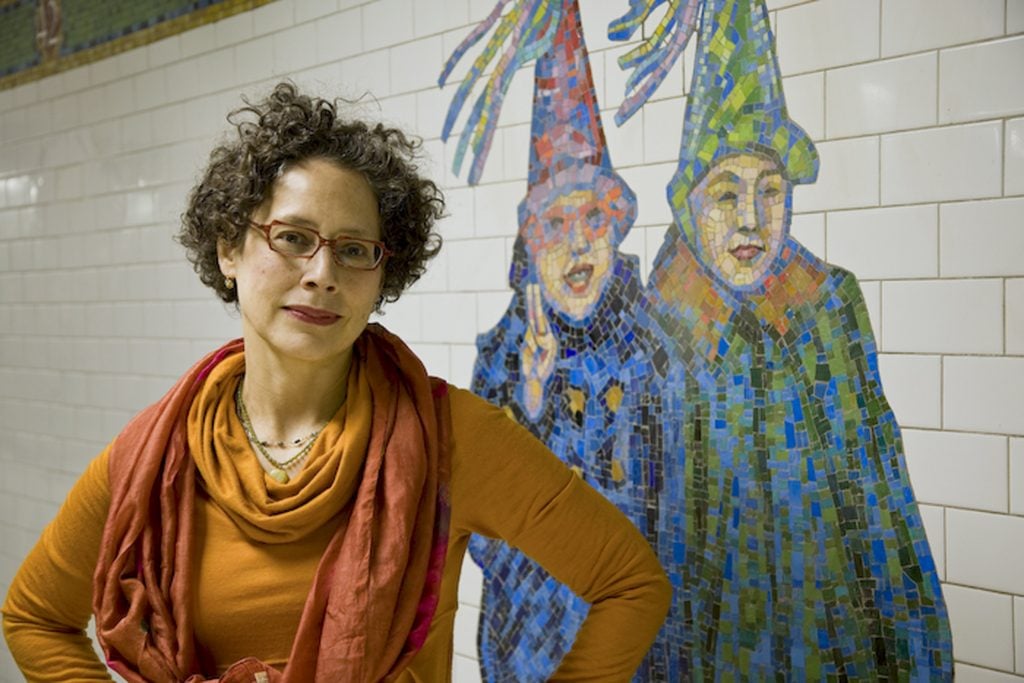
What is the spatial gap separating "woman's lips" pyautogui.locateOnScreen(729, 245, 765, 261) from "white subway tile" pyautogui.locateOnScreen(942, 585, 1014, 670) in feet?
1.57

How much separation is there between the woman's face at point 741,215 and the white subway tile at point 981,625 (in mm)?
478

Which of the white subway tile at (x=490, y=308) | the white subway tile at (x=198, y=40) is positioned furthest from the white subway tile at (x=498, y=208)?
the white subway tile at (x=198, y=40)

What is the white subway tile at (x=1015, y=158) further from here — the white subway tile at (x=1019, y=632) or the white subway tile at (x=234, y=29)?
the white subway tile at (x=234, y=29)

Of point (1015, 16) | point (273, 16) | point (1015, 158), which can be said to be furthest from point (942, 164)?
point (273, 16)

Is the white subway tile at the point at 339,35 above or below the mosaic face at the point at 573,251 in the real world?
above


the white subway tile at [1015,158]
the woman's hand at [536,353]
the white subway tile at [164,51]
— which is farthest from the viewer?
the white subway tile at [164,51]

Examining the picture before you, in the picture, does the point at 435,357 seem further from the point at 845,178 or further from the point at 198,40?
the point at 198,40

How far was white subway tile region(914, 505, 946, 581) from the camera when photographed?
1408 millimetres

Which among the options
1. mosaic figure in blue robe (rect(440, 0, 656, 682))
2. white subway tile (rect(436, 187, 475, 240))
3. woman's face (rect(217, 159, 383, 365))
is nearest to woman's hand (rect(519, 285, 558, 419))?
mosaic figure in blue robe (rect(440, 0, 656, 682))

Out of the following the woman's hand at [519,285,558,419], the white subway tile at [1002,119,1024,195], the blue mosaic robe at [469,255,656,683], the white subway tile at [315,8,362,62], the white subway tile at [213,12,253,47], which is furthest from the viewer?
the white subway tile at [213,12,253,47]

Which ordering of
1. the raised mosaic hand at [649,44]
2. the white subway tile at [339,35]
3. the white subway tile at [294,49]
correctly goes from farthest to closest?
the white subway tile at [294,49] < the white subway tile at [339,35] < the raised mosaic hand at [649,44]

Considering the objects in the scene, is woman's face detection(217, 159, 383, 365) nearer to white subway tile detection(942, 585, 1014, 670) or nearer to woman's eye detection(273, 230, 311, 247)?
woman's eye detection(273, 230, 311, 247)

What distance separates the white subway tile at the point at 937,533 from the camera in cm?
141

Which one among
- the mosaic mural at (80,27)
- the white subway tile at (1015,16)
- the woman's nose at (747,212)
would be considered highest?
the mosaic mural at (80,27)
